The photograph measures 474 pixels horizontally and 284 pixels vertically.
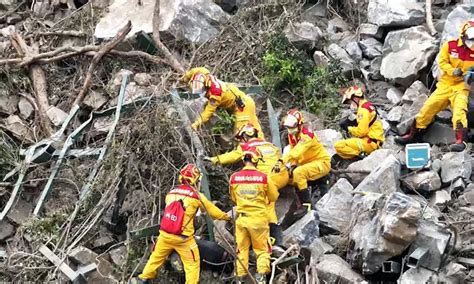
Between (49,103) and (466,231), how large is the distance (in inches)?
251

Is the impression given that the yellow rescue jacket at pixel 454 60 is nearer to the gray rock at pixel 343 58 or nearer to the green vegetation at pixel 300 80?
the green vegetation at pixel 300 80

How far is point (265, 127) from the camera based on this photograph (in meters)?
10.6

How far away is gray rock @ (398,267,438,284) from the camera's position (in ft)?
24.3

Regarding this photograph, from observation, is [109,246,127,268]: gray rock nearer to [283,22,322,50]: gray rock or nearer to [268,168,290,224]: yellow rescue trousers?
[268,168,290,224]: yellow rescue trousers

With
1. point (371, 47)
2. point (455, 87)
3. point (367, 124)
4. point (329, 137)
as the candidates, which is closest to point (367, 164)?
point (367, 124)

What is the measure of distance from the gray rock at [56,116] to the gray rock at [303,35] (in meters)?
3.79

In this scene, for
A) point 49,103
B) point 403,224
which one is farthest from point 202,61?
point 403,224

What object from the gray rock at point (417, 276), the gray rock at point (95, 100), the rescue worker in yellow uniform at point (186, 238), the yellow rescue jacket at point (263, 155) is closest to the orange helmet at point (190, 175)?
the rescue worker in yellow uniform at point (186, 238)

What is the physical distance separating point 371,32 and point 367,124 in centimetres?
286

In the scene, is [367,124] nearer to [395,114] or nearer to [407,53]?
[395,114]

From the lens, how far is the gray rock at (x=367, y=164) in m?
A: 9.23

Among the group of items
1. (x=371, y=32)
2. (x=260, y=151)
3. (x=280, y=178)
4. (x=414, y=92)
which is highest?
(x=260, y=151)

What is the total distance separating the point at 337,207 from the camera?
8.68 metres

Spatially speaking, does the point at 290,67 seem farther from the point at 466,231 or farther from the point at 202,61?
the point at 466,231
